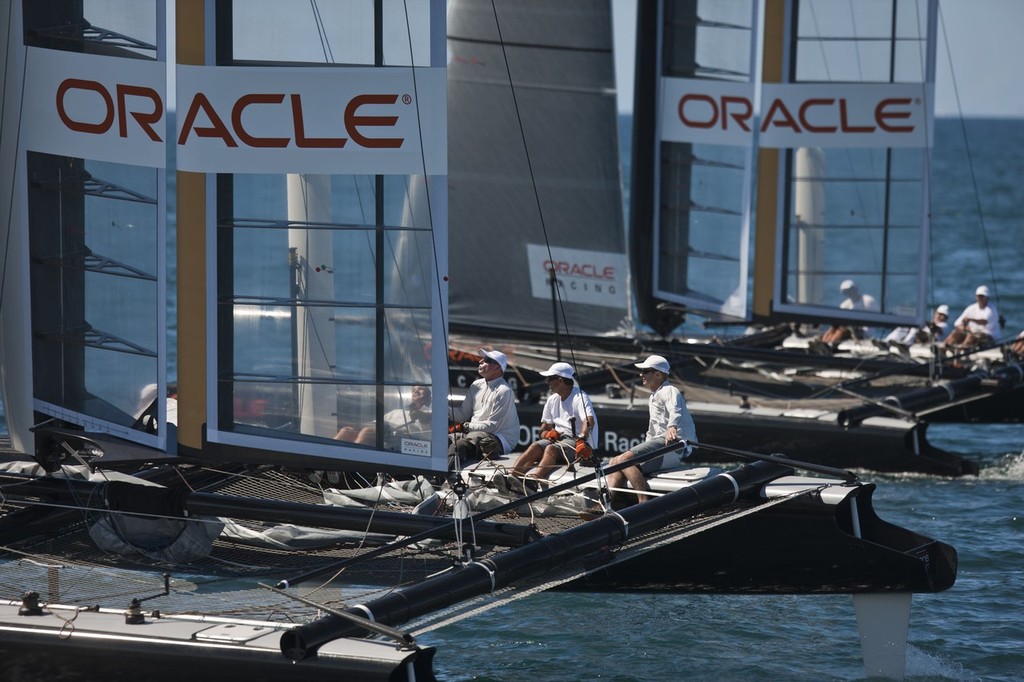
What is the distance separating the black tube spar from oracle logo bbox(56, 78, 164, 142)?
278cm

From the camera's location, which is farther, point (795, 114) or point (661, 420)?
point (795, 114)

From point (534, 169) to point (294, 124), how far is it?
7.39 m

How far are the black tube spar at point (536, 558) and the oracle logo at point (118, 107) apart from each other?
2.78 metres

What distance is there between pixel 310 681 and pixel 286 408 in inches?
75.9

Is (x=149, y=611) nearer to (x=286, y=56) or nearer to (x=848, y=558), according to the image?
(x=286, y=56)

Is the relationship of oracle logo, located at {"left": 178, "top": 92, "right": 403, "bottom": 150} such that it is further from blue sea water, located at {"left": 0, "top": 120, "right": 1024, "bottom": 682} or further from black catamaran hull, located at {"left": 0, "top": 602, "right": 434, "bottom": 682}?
blue sea water, located at {"left": 0, "top": 120, "right": 1024, "bottom": 682}

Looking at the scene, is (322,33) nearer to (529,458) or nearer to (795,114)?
(529,458)

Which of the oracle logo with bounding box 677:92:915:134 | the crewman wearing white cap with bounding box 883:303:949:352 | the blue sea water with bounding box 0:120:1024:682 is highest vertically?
the oracle logo with bounding box 677:92:915:134

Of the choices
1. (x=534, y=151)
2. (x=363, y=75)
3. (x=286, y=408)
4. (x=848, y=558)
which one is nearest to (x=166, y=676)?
Answer: (x=286, y=408)

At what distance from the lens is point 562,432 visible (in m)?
10.1

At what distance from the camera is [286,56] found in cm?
772

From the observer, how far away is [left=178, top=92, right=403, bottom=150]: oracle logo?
25.2 ft

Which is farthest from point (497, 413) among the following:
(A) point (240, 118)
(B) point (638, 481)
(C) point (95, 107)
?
(C) point (95, 107)

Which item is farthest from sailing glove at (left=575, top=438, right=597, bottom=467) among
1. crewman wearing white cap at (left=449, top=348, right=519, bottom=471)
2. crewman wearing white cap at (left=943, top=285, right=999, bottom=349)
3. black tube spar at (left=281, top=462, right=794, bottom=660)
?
crewman wearing white cap at (left=943, top=285, right=999, bottom=349)
